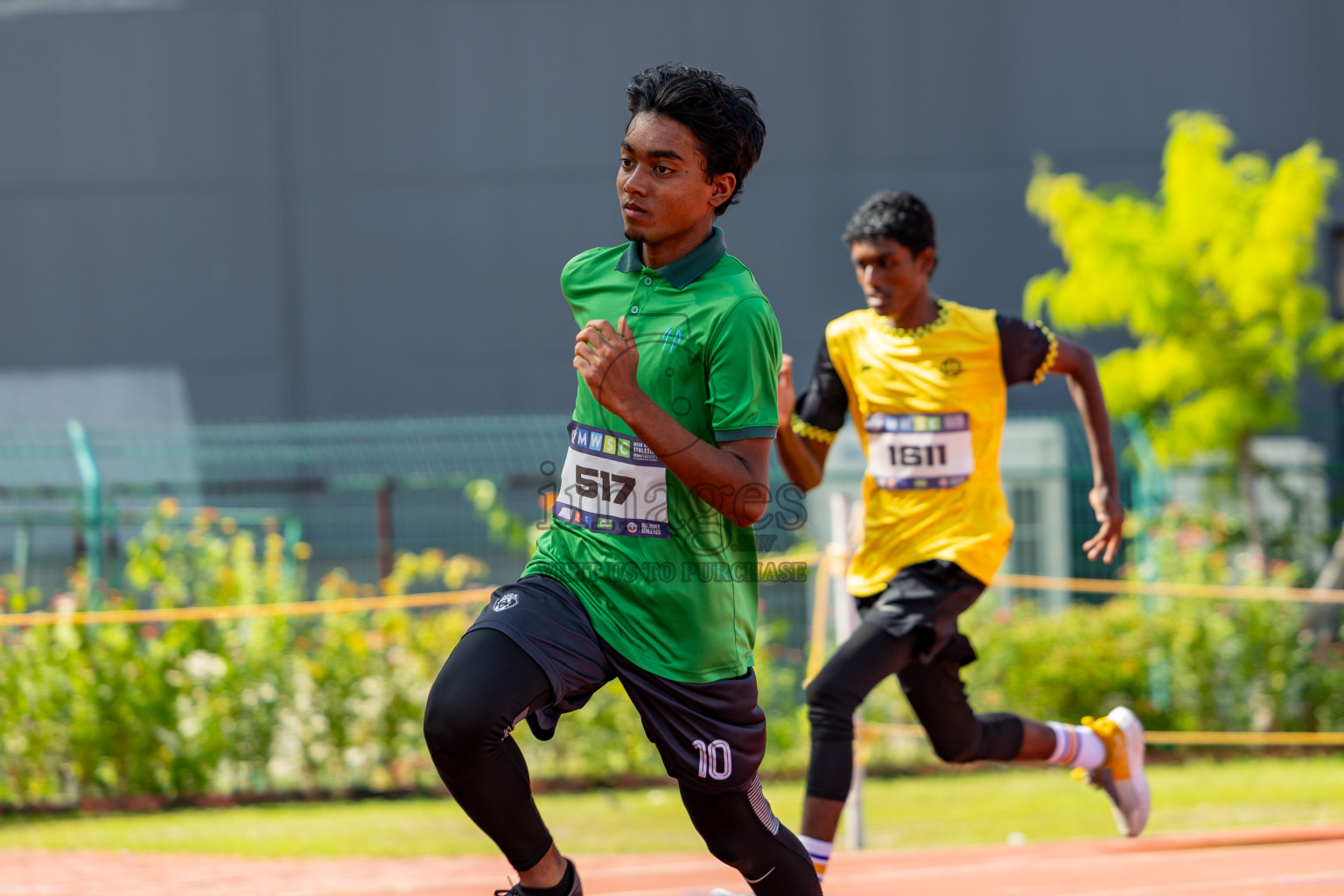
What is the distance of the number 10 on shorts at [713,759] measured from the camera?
2.80 meters

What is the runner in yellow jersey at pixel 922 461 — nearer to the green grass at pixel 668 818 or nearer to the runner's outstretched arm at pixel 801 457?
the runner's outstretched arm at pixel 801 457

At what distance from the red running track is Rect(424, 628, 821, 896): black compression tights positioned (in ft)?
6.36

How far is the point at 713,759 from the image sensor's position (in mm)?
2803

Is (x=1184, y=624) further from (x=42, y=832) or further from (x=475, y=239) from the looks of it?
(x=475, y=239)

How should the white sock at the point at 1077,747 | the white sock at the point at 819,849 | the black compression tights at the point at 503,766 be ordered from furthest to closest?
the white sock at the point at 1077,747 → the white sock at the point at 819,849 → the black compression tights at the point at 503,766

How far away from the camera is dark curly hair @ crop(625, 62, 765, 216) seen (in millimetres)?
2844

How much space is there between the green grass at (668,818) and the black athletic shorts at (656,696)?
337cm

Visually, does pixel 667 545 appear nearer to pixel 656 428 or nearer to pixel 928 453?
pixel 656 428

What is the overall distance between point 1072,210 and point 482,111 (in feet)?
19.5

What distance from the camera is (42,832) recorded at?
21.7ft

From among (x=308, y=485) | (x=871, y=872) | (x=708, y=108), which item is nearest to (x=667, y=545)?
(x=708, y=108)

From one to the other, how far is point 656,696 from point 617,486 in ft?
1.45

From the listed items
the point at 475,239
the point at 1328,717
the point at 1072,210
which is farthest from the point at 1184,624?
the point at 475,239

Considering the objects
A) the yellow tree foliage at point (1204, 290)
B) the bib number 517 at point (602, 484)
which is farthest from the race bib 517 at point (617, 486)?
the yellow tree foliage at point (1204, 290)
